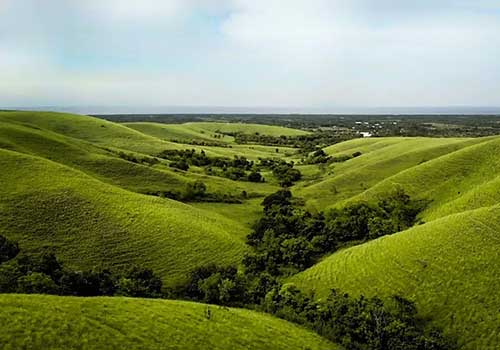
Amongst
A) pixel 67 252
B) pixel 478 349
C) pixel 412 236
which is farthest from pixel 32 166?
pixel 478 349

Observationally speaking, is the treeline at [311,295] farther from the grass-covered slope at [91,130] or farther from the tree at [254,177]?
the grass-covered slope at [91,130]

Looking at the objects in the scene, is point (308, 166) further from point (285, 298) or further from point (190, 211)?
point (285, 298)

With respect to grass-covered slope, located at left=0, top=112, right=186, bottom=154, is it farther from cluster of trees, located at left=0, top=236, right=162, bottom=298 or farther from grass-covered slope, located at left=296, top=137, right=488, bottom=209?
cluster of trees, located at left=0, top=236, right=162, bottom=298

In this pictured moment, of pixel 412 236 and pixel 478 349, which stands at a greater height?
pixel 412 236

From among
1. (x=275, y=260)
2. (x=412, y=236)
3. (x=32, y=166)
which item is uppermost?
(x=32, y=166)

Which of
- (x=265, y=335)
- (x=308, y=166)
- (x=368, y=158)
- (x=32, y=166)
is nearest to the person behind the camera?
(x=265, y=335)

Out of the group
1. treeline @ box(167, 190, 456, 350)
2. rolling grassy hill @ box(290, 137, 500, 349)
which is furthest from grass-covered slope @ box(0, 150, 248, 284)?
rolling grassy hill @ box(290, 137, 500, 349)

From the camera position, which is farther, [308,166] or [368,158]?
[308,166]
